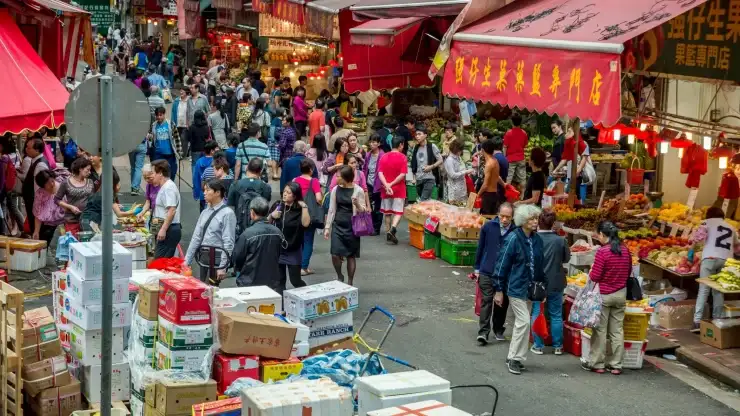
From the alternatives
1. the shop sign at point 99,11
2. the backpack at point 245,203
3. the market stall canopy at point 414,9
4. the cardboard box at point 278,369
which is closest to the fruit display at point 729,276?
the market stall canopy at point 414,9

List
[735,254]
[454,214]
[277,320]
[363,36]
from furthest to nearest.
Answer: [454,214]
[363,36]
[735,254]
[277,320]

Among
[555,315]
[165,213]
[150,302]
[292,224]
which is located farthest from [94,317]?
[555,315]

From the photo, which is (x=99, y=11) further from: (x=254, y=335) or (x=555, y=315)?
(x=254, y=335)

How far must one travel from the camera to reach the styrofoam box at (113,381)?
9.28m

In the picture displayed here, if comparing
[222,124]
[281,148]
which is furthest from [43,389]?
[222,124]

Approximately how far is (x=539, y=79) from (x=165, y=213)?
206 inches

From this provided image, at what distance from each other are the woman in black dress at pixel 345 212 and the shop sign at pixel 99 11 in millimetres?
15043

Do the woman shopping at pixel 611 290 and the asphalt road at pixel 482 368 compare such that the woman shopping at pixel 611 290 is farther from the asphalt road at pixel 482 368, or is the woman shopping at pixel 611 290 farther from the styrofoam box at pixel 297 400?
the styrofoam box at pixel 297 400

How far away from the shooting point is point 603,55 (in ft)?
32.7

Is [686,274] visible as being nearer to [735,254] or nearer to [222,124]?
[735,254]

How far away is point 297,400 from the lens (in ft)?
23.6

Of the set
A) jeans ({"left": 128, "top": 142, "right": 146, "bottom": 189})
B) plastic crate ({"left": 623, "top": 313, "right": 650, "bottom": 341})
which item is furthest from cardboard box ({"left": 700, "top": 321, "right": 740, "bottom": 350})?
jeans ({"left": 128, "top": 142, "right": 146, "bottom": 189})

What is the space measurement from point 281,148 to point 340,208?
833 centimetres

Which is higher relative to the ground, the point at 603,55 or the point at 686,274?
the point at 603,55
